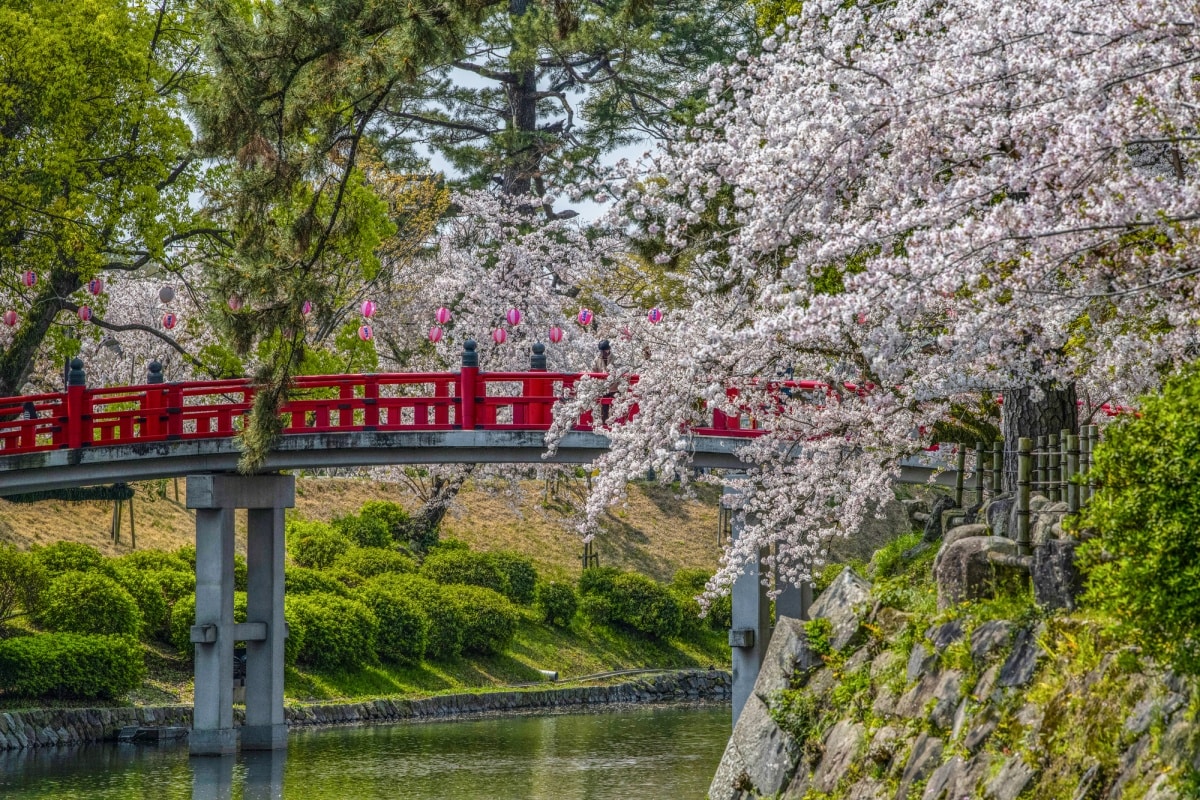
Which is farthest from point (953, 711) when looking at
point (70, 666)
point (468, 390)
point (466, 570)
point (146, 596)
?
point (466, 570)

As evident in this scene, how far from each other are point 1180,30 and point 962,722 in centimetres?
439

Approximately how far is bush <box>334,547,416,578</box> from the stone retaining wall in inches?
157

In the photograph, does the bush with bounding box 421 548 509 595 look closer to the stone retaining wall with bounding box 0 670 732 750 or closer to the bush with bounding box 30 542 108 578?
the stone retaining wall with bounding box 0 670 732 750

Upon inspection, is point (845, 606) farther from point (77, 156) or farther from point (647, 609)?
point (647, 609)

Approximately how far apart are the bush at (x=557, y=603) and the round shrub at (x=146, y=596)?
28.1 feet

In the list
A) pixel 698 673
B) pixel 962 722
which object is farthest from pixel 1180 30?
pixel 698 673

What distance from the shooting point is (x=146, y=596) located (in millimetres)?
24516

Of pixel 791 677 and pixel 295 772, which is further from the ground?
pixel 791 677

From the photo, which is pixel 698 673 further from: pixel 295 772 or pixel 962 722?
pixel 962 722

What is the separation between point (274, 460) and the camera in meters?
20.9

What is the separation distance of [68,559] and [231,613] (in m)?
5.14

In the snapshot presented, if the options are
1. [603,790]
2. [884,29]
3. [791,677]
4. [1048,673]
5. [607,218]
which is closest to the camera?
[1048,673]

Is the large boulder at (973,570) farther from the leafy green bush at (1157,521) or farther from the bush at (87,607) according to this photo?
the bush at (87,607)

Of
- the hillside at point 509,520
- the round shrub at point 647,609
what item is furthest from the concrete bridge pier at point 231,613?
the round shrub at point 647,609
